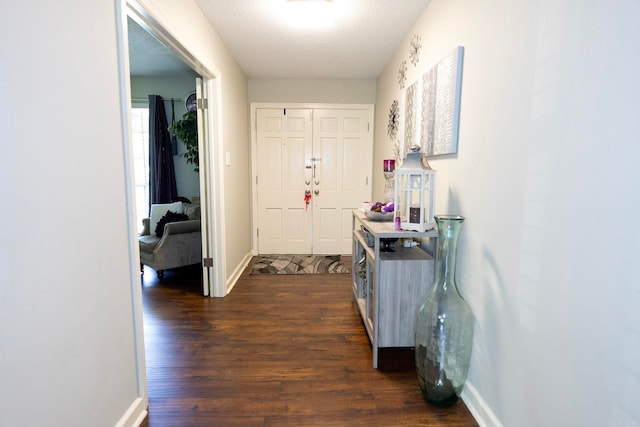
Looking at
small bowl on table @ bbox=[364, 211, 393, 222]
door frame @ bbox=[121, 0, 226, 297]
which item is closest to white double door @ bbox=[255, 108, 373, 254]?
door frame @ bbox=[121, 0, 226, 297]

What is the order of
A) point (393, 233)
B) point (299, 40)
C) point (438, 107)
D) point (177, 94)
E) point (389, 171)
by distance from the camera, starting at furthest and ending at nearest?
point (177, 94) → point (299, 40) → point (389, 171) → point (438, 107) → point (393, 233)

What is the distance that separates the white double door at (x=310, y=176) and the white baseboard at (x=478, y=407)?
300 cm

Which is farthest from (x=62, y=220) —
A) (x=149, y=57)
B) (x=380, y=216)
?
(x=149, y=57)

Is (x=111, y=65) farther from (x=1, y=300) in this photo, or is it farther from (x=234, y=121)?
(x=234, y=121)

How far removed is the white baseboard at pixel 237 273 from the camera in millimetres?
3145

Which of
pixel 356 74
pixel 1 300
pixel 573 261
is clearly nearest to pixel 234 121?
pixel 356 74

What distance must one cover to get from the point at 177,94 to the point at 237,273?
105 inches

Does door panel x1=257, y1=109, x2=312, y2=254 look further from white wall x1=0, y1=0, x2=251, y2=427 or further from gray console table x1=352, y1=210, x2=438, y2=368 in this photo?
white wall x1=0, y1=0, x2=251, y2=427

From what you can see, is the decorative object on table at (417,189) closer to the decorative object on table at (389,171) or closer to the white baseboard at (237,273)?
the decorative object on table at (389,171)

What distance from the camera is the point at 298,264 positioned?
4.07 m

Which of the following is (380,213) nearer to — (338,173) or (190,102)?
(338,173)

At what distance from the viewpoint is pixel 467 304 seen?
1546mm

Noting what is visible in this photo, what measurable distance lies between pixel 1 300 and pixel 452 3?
244 centimetres

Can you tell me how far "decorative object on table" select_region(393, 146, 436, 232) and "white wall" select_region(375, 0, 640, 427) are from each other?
22cm
